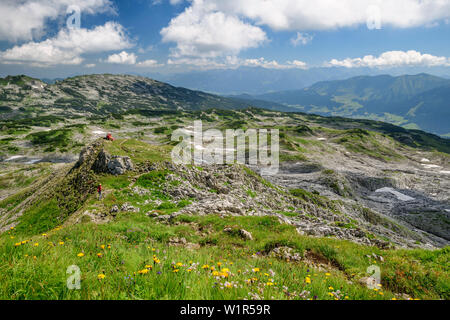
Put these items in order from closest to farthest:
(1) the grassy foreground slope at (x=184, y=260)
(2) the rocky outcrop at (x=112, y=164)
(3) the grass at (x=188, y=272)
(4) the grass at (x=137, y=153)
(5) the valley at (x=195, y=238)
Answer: (3) the grass at (x=188, y=272), (1) the grassy foreground slope at (x=184, y=260), (5) the valley at (x=195, y=238), (2) the rocky outcrop at (x=112, y=164), (4) the grass at (x=137, y=153)

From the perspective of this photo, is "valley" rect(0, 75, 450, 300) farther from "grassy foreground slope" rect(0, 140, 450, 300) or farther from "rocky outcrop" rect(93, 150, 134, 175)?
"rocky outcrop" rect(93, 150, 134, 175)

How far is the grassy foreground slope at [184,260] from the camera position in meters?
3.75

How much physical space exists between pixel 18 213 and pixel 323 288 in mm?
35801

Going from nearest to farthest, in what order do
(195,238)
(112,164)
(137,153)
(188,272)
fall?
(188,272)
(195,238)
(112,164)
(137,153)

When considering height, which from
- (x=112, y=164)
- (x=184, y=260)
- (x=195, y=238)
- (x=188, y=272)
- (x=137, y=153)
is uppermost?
(x=188, y=272)

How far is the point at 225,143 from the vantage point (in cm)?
14188

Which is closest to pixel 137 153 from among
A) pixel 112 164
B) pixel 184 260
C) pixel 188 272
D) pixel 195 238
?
pixel 112 164

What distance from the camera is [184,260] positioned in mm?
6012

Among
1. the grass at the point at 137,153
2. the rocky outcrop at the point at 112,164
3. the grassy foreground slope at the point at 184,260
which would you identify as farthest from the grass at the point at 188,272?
the grass at the point at 137,153

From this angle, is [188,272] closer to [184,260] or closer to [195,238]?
[184,260]

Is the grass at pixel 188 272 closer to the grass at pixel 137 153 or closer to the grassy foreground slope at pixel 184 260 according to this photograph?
the grassy foreground slope at pixel 184 260

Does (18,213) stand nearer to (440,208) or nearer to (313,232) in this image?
(313,232)

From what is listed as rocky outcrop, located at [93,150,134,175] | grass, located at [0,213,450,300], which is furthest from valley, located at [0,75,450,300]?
rocky outcrop, located at [93,150,134,175]
